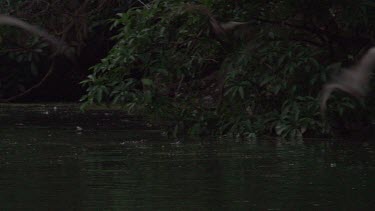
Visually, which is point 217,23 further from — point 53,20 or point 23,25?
point 23,25

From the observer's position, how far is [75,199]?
7.02m

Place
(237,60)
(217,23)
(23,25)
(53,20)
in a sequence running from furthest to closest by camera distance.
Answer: (53,20) < (237,60) < (217,23) < (23,25)

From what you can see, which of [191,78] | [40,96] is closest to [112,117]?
[191,78]

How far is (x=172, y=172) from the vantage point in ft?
27.4

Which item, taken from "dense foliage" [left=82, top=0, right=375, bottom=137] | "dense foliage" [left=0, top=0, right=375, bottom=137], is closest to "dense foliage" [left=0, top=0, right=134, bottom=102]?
"dense foliage" [left=0, top=0, right=375, bottom=137]

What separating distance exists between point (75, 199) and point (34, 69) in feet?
35.4

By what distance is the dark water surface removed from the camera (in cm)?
688

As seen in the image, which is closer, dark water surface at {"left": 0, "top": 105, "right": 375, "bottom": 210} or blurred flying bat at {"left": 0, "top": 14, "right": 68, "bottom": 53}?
blurred flying bat at {"left": 0, "top": 14, "right": 68, "bottom": 53}

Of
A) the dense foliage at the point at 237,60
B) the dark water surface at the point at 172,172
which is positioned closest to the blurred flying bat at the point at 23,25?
the dark water surface at the point at 172,172

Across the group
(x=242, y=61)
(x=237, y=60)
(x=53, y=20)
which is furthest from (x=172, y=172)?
(x=53, y=20)

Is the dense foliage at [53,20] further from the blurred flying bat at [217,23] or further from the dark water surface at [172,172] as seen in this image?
the blurred flying bat at [217,23]

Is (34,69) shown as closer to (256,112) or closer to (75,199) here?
(256,112)

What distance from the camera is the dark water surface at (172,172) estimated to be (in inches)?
271

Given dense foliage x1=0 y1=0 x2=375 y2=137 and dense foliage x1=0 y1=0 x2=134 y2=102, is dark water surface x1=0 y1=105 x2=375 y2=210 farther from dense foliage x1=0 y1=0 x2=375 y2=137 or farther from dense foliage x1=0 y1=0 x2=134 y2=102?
dense foliage x1=0 y1=0 x2=134 y2=102
